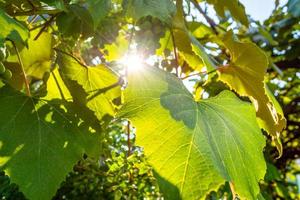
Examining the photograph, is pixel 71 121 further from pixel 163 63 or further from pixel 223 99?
pixel 163 63

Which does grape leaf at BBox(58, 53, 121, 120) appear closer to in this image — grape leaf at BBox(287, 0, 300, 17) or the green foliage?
the green foliage

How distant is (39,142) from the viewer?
76 cm

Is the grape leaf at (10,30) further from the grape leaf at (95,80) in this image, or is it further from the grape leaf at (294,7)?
the grape leaf at (294,7)

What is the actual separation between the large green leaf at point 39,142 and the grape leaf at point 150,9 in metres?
0.20

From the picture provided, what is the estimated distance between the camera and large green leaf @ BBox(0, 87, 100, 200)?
72 centimetres

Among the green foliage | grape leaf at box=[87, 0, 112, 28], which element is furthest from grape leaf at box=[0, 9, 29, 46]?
grape leaf at box=[87, 0, 112, 28]

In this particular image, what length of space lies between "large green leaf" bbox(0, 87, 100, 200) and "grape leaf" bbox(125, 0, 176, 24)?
198mm

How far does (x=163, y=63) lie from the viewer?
1.30 m

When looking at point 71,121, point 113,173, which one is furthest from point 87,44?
point 71,121

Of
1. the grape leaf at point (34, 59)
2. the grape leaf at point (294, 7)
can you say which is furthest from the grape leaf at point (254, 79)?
the grape leaf at point (294, 7)

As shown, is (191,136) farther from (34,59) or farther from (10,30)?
(34,59)

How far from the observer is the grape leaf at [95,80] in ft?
2.96

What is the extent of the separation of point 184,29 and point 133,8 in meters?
0.25

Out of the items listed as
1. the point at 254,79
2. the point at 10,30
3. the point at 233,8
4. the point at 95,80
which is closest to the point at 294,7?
the point at 233,8
